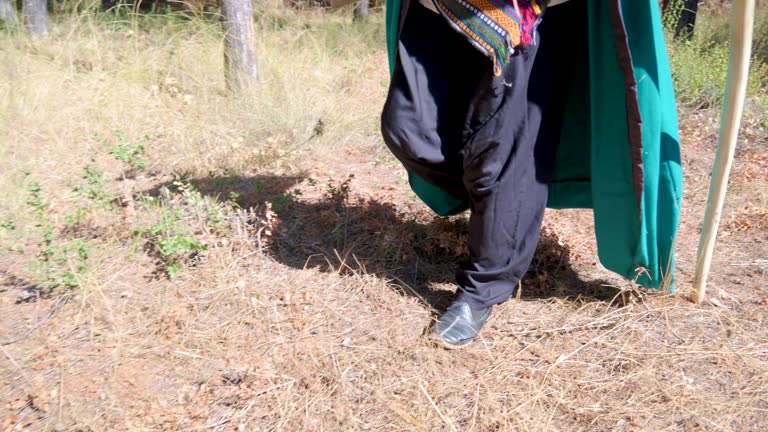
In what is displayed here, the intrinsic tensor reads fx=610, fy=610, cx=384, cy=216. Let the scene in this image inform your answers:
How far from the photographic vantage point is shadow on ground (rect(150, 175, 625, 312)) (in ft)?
8.38

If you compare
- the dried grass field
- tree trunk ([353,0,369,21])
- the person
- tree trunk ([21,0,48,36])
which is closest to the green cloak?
the person

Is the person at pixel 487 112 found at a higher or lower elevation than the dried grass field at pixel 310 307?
higher

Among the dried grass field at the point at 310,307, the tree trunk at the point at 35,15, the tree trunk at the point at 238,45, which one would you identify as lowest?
the tree trunk at the point at 35,15

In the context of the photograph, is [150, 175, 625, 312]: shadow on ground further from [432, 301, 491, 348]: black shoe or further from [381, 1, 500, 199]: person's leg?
[381, 1, 500, 199]: person's leg

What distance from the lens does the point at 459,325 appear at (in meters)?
Answer: 2.19

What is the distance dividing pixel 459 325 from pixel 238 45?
3130 mm

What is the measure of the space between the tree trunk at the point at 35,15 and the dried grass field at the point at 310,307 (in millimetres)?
2895

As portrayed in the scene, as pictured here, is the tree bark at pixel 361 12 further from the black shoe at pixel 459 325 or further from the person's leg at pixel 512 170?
the black shoe at pixel 459 325

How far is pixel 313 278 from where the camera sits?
102 inches

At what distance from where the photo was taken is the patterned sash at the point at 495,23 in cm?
193

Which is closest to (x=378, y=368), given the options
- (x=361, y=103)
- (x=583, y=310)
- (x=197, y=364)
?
(x=197, y=364)

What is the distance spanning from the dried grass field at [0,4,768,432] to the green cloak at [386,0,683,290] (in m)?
0.27

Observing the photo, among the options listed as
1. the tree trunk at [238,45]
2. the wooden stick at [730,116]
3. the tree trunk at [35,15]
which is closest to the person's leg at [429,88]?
the wooden stick at [730,116]

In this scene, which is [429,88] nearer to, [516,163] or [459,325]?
[516,163]
